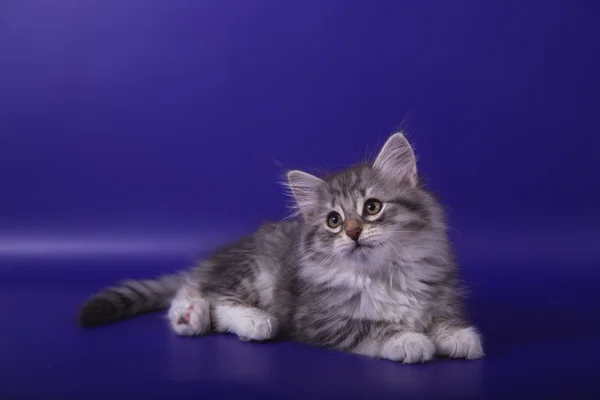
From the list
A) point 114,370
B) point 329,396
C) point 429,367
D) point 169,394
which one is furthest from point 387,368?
point 114,370

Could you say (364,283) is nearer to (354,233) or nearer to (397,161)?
(354,233)

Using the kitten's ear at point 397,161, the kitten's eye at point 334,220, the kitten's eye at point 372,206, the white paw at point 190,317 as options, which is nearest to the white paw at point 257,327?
the white paw at point 190,317

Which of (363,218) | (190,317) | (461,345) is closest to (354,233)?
(363,218)

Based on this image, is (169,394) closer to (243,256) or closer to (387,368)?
(387,368)

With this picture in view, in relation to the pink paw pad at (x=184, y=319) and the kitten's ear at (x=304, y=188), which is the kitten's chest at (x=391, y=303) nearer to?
the kitten's ear at (x=304, y=188)

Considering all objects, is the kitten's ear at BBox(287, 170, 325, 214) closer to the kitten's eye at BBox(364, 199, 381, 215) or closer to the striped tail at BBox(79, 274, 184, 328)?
the kitten's eye at BBox(364, 199, 381, 215)

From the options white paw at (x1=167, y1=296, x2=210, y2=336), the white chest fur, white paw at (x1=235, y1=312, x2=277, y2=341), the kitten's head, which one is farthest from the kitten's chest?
white paw at (x1=167, y1=296, x2=210, y2=336)

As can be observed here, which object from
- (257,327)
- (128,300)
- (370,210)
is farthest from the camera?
(128,300)
